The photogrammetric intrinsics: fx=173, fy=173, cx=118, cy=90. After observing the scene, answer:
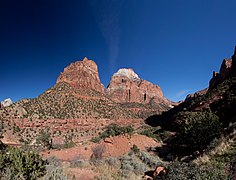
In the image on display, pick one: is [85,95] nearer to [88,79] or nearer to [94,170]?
[88,79]

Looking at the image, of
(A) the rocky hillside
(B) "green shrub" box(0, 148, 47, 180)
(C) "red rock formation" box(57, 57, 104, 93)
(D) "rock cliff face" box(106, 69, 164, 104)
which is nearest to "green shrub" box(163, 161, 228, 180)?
(B) "green shrub" box(0, 148, 47, 180)

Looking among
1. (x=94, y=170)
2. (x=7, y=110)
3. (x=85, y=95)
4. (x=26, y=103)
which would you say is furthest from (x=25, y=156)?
(x=85, y=95)

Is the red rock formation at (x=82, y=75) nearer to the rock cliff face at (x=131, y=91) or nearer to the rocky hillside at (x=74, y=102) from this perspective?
the rocky hillside at (x=74, y=102)

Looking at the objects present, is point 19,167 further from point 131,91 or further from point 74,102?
point 131,91

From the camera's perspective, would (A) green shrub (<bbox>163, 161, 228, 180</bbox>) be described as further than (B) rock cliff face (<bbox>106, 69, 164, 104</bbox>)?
No

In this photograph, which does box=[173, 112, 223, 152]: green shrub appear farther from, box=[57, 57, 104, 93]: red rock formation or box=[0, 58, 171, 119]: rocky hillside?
box=[57, 57, 104, 93]: red rock formation

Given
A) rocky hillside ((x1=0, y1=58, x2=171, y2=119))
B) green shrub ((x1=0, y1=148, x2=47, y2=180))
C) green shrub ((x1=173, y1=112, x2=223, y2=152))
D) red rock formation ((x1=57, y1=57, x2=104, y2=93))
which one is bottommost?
green shrub ((x1=0, y1=148, x2=47, y2=180))

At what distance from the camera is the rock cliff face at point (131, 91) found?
109 m

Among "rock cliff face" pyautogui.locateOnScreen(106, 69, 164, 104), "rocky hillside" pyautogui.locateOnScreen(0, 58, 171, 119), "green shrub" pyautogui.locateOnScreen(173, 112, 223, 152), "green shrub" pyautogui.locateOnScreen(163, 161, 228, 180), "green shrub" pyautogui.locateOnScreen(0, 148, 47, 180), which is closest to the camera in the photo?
"green shrub" pyautogui.locateOnScreen(163, 161, 228, 180)

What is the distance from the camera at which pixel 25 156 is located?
6961mm

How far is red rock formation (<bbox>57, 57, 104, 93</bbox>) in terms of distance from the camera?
5947 cm

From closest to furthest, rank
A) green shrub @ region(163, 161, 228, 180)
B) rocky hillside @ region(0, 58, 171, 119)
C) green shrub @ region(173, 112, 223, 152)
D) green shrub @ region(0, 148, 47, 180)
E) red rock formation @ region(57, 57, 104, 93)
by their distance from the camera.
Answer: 1. green shrub @ region(163, 161, 228, 180)
2. green shrub @ region(0, 148, 47, 180)
3. green shrub @ region(173, 112, 223, 152)
4. rocky hillside @ region(0, 58, 171, 119)
5. red rock formation @ region(57, 57, 104, 93)

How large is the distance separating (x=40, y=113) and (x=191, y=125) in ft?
115

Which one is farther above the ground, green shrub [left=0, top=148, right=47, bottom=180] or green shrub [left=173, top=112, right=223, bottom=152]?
green shrub [left=173, top=112, right=223, bottom=152]
